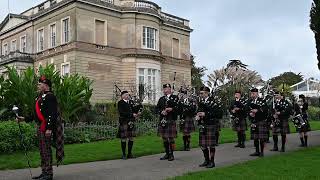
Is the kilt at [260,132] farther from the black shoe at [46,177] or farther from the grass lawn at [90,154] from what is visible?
the black shoe at [46,177]

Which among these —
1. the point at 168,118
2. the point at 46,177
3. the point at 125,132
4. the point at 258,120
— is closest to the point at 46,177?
the point at 46,177

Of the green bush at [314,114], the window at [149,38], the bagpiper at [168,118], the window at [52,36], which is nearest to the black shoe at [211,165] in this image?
the bagpiper at [168,118]

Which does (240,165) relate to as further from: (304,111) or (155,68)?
(155,68)

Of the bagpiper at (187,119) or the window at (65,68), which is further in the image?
the window at (65,68)

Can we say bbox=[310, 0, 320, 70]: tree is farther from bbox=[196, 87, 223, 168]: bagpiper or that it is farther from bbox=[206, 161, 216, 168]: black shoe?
bbox=[206, 161, 216, 168]: black shoe

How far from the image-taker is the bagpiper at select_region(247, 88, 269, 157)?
11445 millimetres

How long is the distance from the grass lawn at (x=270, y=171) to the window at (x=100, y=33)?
24.0 m

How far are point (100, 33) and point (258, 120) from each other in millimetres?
22794

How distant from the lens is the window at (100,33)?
3228cm

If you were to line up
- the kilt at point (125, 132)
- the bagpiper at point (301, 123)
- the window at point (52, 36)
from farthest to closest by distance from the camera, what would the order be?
the window at point (52, 36)
the bagpiper at point (301, 123)
the kilt at point (125, 132)

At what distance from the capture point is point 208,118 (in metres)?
9.55

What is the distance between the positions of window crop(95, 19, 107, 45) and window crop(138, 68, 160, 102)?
3.61 metres

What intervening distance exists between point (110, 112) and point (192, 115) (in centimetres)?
817

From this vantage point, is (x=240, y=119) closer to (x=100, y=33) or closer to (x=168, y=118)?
(x=168, y=118)
